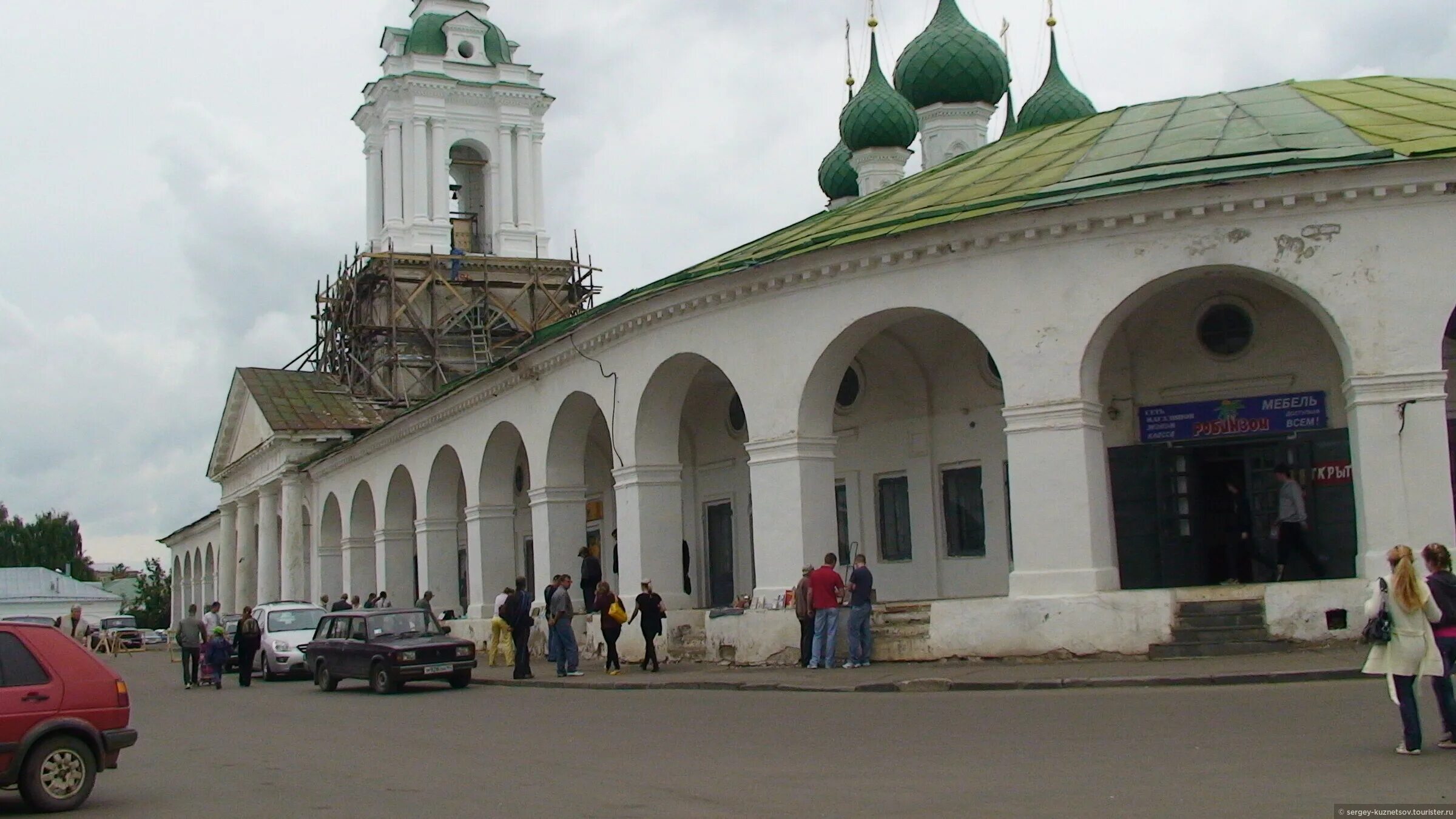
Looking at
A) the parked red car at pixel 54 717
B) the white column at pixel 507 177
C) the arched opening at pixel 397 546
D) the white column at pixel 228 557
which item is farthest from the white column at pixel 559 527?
the white column at pixel 228 557

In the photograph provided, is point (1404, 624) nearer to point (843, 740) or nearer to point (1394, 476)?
point (843, 740)

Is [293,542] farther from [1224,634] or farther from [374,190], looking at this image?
[1224,634]

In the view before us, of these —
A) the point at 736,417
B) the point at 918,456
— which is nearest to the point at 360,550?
the point at 736,417

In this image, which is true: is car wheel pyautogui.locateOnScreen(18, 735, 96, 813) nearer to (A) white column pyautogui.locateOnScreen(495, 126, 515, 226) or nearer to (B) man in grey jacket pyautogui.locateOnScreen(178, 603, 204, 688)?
(B) man in grey jacket pyautogui.locateOnScreen(178, 603, 204, 688)

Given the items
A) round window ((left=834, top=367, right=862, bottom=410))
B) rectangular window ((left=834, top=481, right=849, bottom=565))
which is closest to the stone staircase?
rectangular window ((left=834, top=481, right=849, bottom=565))

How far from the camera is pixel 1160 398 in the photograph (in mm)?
20000

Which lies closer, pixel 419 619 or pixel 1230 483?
pixel 1230 483

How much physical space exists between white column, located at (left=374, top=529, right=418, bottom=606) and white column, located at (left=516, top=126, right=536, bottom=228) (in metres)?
15.4

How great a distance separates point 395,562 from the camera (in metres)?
38.2

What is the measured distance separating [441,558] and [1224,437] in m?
19.5

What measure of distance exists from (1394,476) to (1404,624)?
726 centimetres

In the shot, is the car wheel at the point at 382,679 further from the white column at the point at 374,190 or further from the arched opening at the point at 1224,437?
the white column at the point at 374,190

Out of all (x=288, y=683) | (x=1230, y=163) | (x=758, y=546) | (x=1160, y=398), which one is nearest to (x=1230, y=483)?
(x=1160, y=398)

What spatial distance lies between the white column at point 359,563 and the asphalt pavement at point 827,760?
2407 centimetres
